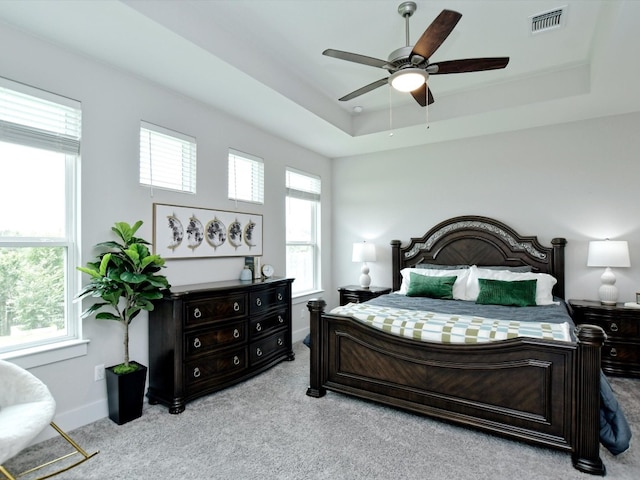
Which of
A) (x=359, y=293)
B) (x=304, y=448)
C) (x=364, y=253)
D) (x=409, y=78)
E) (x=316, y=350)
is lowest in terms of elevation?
(x=304, y=448)

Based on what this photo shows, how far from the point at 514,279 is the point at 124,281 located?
3.72 meters

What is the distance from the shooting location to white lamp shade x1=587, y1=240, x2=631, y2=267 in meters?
3.61

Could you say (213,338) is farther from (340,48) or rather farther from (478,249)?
(478,249)

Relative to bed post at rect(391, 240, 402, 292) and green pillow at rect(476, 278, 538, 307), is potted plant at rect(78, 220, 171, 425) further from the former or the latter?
bed post at rect(391, 240, 402, 292)

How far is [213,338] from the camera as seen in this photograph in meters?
3.12

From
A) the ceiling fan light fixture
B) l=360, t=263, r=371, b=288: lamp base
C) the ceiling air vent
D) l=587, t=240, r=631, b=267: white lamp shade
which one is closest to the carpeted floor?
l=587, t=240, r=631, b=267: white lamp shade

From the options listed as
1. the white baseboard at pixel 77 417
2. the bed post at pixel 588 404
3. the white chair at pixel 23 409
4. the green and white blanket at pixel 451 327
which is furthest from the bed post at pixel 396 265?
the white chair at pixel 23 409

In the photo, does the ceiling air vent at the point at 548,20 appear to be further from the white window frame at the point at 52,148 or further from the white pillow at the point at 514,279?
the white window frame at the point at 52,148

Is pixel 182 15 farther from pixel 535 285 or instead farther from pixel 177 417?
pixel 535 285

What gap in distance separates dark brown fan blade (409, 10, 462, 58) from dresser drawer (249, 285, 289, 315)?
2495mm

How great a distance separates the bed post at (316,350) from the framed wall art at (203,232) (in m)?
1.23

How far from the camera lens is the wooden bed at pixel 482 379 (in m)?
2.12

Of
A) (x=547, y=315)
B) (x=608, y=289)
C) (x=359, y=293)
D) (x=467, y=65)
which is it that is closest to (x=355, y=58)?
(x=467, y=65)

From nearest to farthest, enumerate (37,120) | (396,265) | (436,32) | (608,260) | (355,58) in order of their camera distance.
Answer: (436,32) → (355,58) → (37,120) → (608,260) → (396,265)
